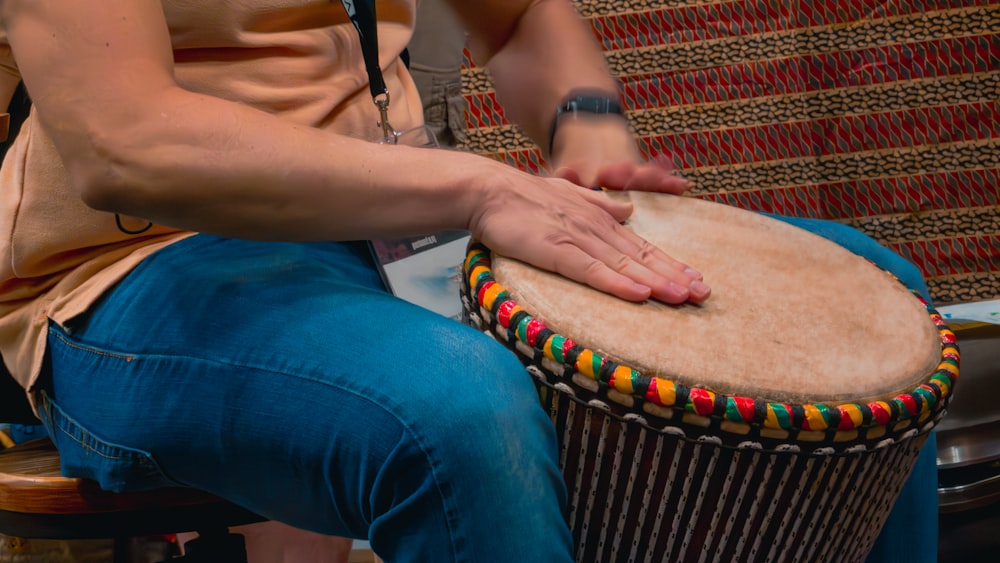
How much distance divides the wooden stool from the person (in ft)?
0.09

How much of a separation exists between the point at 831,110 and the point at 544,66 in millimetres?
1325

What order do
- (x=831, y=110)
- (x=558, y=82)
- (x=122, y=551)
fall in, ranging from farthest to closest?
(x=831, y=110)
(x=122, y=551)
(x=558, y=82)

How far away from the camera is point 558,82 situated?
1.17 meters

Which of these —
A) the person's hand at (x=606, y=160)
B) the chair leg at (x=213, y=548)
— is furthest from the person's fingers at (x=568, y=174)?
the chair leg at (x=213, y=548)

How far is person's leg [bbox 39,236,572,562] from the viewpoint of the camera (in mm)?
658

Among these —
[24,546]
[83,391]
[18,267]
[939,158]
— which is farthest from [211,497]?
[939,158]

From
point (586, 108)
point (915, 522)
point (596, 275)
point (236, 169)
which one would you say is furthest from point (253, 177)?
point (915, 522)

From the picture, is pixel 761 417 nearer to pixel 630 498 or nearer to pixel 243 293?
pixel 630 498

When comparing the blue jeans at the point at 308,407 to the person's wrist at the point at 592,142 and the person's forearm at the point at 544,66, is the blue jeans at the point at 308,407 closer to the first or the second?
the person's wrist at the point at 592,142

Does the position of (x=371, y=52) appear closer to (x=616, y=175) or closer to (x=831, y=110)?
(x=616, y=175)

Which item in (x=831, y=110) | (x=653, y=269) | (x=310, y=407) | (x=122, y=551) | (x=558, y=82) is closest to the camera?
(x=310, y=407)

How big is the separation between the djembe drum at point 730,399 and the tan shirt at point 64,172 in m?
0.24

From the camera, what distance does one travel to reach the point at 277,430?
2.31ft

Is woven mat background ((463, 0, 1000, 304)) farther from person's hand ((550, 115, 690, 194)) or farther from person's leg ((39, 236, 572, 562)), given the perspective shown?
person's leg ((39, 236, 572, 562))
